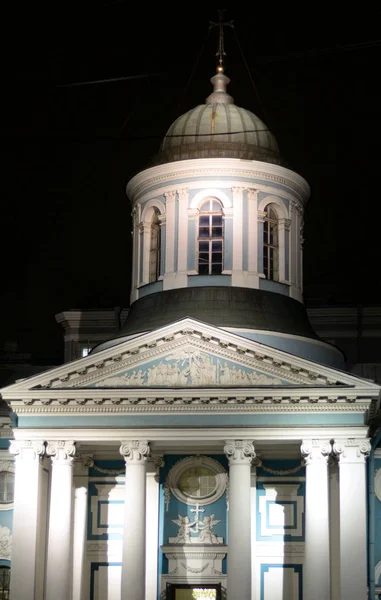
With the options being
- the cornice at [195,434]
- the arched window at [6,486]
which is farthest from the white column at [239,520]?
the arched window at [6,486]

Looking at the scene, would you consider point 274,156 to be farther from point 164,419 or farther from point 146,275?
point 164,419

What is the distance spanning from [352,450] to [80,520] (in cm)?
760

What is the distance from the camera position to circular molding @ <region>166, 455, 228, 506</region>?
38281mm

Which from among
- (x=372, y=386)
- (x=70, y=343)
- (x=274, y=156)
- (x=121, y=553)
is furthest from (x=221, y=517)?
(x=70, y=343)

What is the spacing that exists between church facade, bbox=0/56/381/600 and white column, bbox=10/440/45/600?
3 cm

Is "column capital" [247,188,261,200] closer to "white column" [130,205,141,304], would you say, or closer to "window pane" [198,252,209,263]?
"window pane" [198,252,209,263]

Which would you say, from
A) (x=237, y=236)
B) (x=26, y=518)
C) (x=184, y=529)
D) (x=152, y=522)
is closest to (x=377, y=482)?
(x=184, y=529)

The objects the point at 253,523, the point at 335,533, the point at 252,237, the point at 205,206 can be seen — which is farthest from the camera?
the point at 205,206

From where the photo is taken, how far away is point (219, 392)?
118 feet

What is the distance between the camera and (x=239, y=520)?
35.5 metres

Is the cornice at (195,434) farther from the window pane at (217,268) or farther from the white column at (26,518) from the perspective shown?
the window pane at (217,268)

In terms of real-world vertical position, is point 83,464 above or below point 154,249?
below

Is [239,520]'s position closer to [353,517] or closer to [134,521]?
[134,521]

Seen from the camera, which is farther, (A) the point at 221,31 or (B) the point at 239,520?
(A) the point at 221,31
